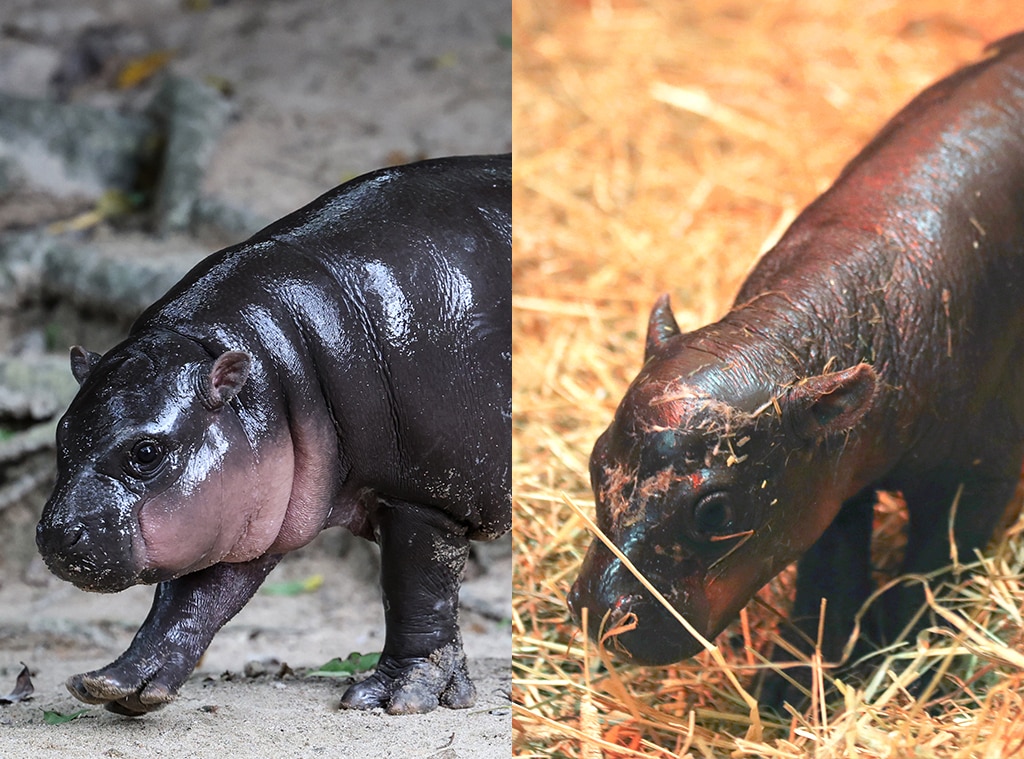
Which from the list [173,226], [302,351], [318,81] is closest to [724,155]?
[318,81]

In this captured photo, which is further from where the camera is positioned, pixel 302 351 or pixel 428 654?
pixel 428 654

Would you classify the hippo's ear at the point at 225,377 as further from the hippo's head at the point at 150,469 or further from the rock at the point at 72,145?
the rock at the point at 72,145

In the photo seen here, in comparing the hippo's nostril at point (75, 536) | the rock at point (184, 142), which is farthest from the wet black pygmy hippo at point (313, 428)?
the rock at point (184, 142)

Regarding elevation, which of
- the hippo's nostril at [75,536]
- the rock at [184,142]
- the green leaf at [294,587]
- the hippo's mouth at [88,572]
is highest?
the rock at [184,142]

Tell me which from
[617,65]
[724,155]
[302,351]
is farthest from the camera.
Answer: [617,65]

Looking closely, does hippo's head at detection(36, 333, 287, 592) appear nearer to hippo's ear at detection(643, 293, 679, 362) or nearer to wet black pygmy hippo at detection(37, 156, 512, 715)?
wet black pygmy hippo at detection(37, 156, 512, 715)

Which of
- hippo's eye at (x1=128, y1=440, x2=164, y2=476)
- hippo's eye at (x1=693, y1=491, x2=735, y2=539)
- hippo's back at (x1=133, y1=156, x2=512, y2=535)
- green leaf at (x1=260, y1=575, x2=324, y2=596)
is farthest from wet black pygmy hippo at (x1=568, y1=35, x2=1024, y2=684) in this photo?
green leaf at (x1=260, y1=575, x2=324, y2=596)

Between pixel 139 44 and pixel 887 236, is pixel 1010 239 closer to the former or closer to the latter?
pixel 887 236
